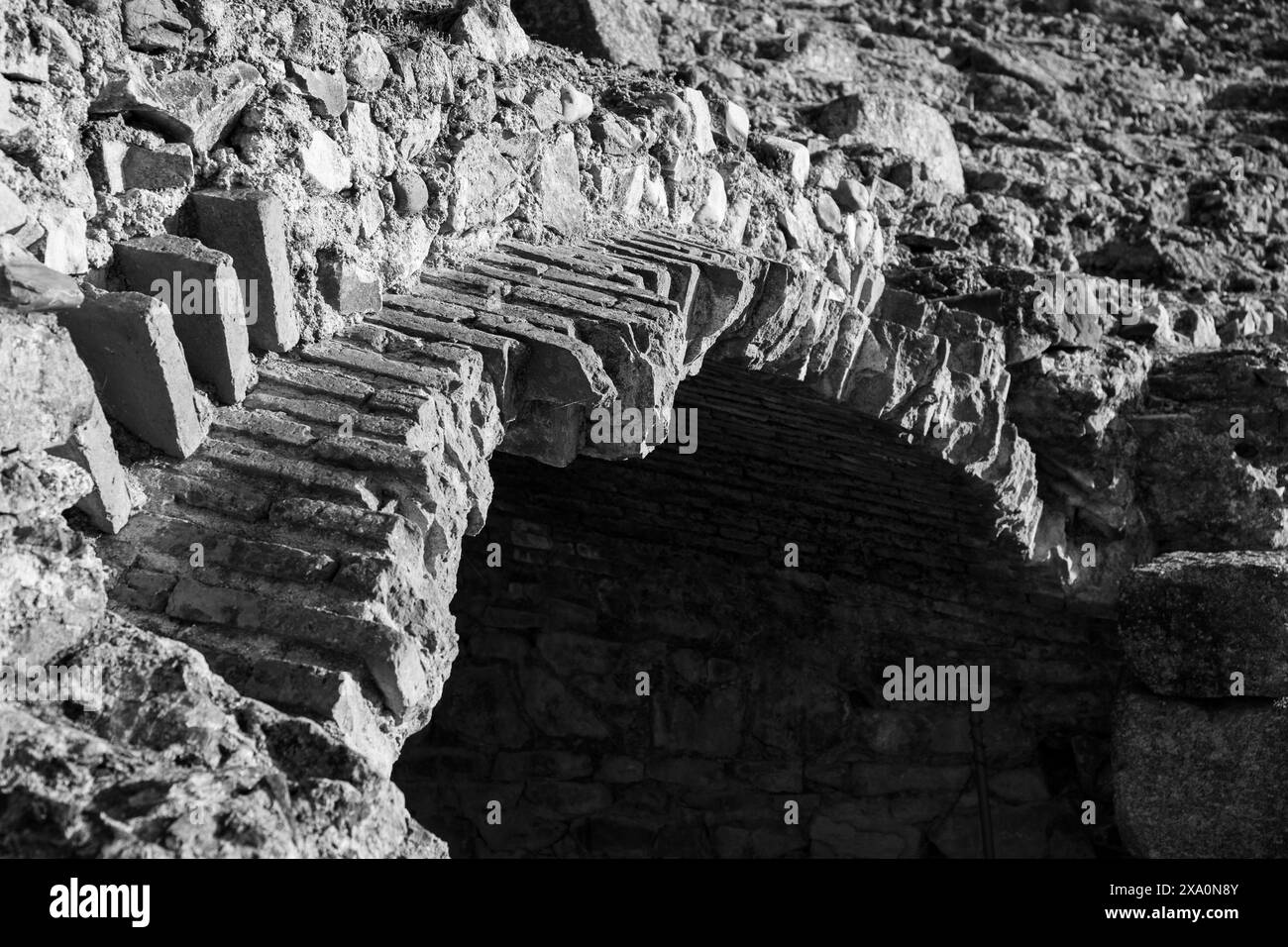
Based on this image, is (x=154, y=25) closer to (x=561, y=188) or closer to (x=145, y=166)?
(x=145, y=166)

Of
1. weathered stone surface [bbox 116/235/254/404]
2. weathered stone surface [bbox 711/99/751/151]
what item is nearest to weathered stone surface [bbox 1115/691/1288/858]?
weathered stone surface [bbox 711/99/751/151]

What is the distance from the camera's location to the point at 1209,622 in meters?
5.11

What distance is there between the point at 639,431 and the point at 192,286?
46.7 inches

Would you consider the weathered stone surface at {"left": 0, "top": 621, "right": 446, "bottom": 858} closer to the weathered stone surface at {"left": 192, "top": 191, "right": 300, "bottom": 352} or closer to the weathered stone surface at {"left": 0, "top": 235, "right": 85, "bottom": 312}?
the weathered stone surface at {"left": 0, "top": 235, "right": 85, "bottom": 312}

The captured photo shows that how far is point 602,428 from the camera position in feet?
11.7

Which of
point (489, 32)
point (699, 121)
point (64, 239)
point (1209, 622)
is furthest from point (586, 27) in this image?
point (1209, 622)

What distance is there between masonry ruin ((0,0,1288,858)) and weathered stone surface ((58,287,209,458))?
0.01 meters

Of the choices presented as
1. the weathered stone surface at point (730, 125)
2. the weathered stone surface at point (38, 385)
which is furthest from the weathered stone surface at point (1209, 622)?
the weathered stone surface at point (38, 385)

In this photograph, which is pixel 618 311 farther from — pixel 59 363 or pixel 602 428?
pixel 59 363

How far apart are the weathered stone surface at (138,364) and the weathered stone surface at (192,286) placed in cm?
8

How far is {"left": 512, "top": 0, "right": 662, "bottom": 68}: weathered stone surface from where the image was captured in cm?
493
